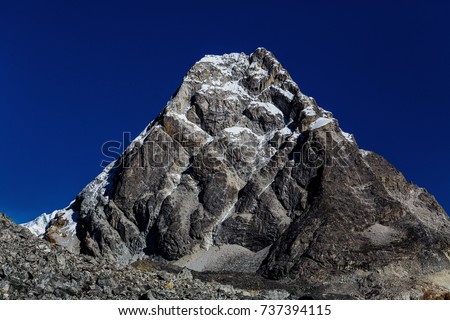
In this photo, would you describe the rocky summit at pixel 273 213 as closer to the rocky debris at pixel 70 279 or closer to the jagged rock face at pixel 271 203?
the jagged rock face at pixel 271 203

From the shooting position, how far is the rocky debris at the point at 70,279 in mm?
29531

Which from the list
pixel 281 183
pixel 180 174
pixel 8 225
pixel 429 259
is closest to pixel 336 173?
pixel 281 183

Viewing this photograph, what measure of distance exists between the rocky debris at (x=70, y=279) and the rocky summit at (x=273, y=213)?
93685 mm

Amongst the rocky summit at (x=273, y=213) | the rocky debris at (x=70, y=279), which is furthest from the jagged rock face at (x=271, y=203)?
the rocky debris at (x=70, y=279)

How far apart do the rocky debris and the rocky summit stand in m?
93.7

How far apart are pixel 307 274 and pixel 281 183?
42.5 m

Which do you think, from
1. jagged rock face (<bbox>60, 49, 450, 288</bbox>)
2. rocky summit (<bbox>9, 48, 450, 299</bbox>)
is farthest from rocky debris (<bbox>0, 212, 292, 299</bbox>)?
jagged rock face (<bbox>60, 49, 450, 288</bbox>)

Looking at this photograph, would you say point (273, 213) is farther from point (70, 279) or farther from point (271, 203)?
point (70, 279)

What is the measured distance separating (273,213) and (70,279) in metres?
140

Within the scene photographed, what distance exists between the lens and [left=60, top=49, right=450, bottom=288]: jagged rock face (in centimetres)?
14650

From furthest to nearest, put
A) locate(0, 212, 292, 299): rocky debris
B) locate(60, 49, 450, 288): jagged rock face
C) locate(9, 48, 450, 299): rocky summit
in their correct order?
1. locate(60, 49, 450, 288): jagged rock face
2. locate(9, 48, 450, 299): rocky summit
3. locate(0, 212, 292, 299): rocky debris

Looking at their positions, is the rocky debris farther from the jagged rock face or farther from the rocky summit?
the jagged rock face

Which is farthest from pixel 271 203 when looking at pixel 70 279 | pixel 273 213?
pixel 70 279
